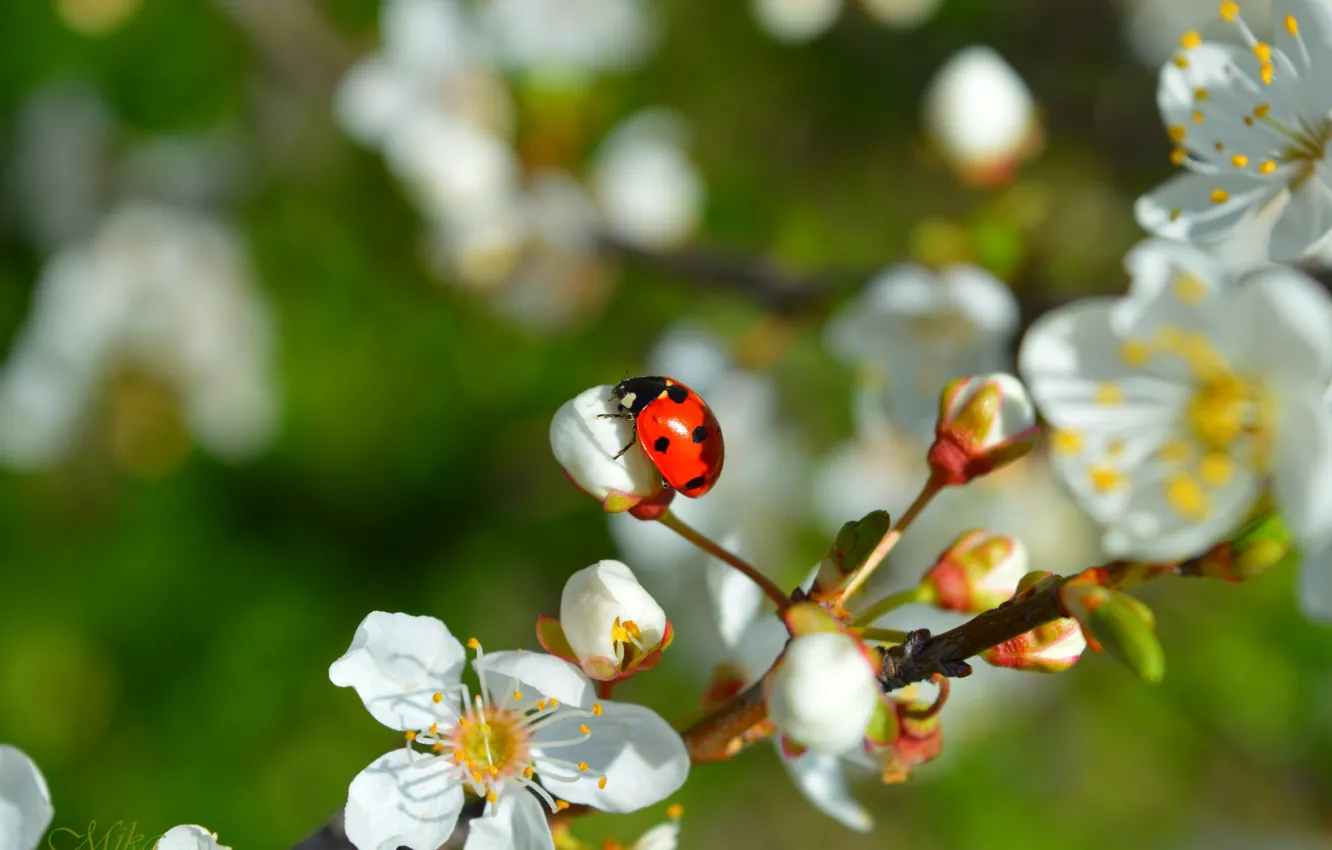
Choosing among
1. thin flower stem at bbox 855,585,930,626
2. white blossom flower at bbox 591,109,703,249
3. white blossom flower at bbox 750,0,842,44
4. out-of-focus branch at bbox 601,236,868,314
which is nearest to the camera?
thin flower stem at bbox 855,585,930,626

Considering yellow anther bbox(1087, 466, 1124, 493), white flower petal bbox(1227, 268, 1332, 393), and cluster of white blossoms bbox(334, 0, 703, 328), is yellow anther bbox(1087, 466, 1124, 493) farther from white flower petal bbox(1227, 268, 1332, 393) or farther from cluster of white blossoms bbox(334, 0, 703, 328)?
cluster of white blossoms bbox(334, 0, 703, 328)

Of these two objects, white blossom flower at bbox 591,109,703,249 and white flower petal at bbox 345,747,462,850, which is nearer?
white flower petal at bbox 345,747,462,850

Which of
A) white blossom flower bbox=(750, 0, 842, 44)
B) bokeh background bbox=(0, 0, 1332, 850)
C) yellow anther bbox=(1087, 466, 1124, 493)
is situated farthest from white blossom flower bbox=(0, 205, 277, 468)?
yellow anther bbox=(1087, 466, 1124, 493)

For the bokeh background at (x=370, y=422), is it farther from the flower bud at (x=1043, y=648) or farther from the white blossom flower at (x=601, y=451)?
the flower bud at (x=1043, y=648)

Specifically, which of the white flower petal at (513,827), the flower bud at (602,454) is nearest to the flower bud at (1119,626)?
the flower bud at (602,454)

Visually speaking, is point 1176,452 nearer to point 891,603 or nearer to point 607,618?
point 891,603

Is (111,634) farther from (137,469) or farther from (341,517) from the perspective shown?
(341,517)
